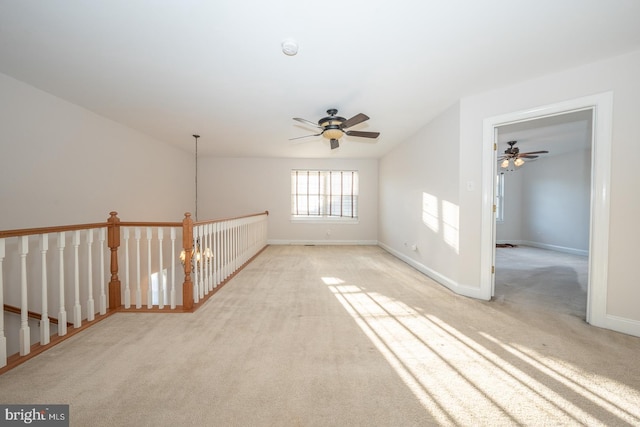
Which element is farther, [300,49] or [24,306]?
[300,49]

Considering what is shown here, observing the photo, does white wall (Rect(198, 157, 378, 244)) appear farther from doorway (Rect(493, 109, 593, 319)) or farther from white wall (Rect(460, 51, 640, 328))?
white wall (Rect(460, 51, 640, 328))

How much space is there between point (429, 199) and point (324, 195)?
12.2ft

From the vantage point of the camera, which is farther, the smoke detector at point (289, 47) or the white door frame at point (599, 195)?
the white door frame at point (599, 195)

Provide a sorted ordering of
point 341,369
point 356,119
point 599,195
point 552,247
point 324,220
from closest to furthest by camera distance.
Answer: point 341,369, point 599,195, point 356,119, point 552,247, point 324,220

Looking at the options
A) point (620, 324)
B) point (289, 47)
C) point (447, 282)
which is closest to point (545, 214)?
point (447, 282)

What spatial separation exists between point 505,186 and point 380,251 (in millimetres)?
4879

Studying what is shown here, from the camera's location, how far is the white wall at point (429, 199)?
3273 mm

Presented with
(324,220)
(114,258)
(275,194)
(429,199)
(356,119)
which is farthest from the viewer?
(324,220)

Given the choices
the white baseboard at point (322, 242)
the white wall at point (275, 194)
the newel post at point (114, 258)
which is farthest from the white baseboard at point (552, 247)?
the newel post at point (114, 258)

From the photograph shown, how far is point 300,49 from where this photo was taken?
2115 mm

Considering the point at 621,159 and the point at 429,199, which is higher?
the point at 621,159

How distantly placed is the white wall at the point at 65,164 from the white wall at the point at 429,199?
5163 millimetres

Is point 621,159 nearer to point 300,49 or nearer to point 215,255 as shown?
point 300,49

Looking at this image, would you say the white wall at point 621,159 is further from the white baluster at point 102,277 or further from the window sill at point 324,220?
the window sill at point 324,220
